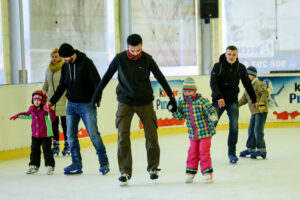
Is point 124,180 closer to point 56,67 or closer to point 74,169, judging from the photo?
point 74,169

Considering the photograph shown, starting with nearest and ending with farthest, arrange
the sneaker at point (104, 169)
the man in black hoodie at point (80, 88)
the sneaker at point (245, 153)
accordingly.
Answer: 1. the man in black hoodie at point (80, 88)
2. the sneaker at point (104, 169)
3. the sneaker at point (245, 153)

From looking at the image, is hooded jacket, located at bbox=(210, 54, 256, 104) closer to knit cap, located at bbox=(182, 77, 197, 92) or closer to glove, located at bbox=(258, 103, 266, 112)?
glove, located at bbox=(258, 103, 266, 112)

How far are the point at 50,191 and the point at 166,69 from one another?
263 inches

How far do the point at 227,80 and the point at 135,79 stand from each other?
155 cm

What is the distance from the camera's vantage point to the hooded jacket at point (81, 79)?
571cm

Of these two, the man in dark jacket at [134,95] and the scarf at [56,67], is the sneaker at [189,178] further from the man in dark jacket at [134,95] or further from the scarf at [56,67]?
the scarf at [56,67]

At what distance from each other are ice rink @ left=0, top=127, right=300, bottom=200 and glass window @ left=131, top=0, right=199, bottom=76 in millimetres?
4056

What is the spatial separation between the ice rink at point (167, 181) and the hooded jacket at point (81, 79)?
0.84 m

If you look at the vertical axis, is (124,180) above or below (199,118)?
below

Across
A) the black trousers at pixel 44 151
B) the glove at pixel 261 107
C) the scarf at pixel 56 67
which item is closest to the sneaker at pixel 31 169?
the black trousers at pixel 44 151

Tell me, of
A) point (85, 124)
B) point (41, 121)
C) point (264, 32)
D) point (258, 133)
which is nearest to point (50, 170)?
point (41, 121)

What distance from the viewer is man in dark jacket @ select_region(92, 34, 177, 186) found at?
202 inches

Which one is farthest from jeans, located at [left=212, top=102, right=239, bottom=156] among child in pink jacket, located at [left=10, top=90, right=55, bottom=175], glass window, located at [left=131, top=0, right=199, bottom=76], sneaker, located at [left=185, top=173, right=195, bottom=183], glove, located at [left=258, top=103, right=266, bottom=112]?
glass window, located at [left=131, top=0, right=199, bottom=76]

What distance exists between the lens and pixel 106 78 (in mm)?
5254
